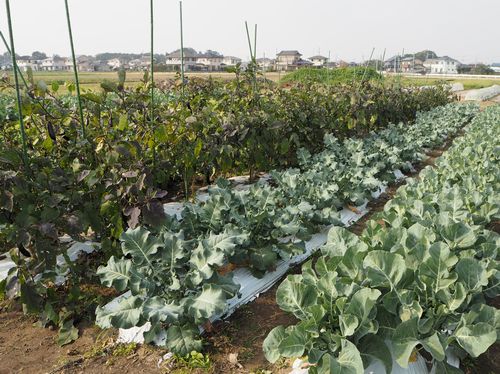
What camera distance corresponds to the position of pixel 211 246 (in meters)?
2.86

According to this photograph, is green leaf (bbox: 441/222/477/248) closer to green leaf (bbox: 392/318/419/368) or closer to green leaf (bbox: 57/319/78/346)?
green leaf (bbox: 392/318/419/368)

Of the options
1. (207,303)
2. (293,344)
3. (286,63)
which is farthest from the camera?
(286,63)

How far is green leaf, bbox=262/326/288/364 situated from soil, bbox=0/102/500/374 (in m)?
0.34

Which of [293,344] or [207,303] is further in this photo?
[207,303]

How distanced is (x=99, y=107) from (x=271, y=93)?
3.60 metres

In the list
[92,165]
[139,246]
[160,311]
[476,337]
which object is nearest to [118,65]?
[92,165]

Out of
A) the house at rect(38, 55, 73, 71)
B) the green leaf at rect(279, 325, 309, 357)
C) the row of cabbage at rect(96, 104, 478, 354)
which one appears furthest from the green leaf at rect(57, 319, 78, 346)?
the house at rect(38, 55, 73, 71)

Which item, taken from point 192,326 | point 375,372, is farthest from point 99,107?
point 375,372

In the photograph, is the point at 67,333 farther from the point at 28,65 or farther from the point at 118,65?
the point at 118,65

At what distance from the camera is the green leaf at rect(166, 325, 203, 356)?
2.47 meters

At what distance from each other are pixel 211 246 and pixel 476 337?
5.39 ft

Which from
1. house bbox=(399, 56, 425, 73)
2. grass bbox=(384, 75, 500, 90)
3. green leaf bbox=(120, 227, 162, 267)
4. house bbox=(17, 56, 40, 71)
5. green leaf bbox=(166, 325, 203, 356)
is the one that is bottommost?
green leaf bbox=(166, 325, 203, 356)

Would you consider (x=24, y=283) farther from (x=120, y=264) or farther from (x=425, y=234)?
(x=425, y=234)

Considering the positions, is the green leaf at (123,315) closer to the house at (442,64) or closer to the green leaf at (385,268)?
the green leaf at (385,268)
